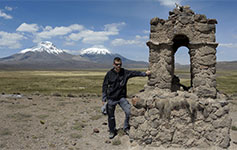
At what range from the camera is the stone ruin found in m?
6.54

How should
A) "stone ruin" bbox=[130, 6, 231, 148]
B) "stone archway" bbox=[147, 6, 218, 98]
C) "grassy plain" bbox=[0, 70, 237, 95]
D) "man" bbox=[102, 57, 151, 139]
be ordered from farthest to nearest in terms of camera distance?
"grassy plain" bbox=[0, 70, 237, 95]
"man" bbox=[102, 57, 151, 139]
"stone archway" bbox=[147, 6, 218, 98]
"stone ruin" bbox=[130, 6, 231, 148]

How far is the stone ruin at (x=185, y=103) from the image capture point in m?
6.54

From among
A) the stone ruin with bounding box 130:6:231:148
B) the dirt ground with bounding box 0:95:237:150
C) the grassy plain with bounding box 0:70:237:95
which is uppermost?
the stone ruin with bounding box 130:6:231:148

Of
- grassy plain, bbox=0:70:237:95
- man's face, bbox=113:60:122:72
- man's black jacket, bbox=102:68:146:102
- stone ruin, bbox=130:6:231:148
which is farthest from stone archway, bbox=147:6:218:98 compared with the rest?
grassy plain, bbox=0:70:237:95

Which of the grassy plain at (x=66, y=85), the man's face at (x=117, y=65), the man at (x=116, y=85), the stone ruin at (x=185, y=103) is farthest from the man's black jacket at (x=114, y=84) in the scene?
the grassy plain at (x=66, y=85)

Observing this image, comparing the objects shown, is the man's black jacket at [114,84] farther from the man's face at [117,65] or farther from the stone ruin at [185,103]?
the stone ruin at [185,103]

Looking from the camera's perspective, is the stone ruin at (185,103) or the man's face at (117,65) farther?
the man's face at (117,65)

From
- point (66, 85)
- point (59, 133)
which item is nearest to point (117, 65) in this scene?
point (59, 133)

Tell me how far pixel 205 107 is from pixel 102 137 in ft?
13.0

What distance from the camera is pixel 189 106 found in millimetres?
6535

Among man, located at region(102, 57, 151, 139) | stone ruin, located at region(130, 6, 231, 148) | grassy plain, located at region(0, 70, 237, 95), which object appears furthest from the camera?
grassy plain, located at region(0, 70, 237, 95)

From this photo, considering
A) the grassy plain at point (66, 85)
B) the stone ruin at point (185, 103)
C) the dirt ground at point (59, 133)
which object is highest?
the stone ruin at point (185, 103)

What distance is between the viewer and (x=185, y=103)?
6508mm

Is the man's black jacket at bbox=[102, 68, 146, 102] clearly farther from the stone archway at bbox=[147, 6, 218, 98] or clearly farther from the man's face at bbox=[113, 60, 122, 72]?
the stone archway at bbox=[147, 6, 218, 98]
